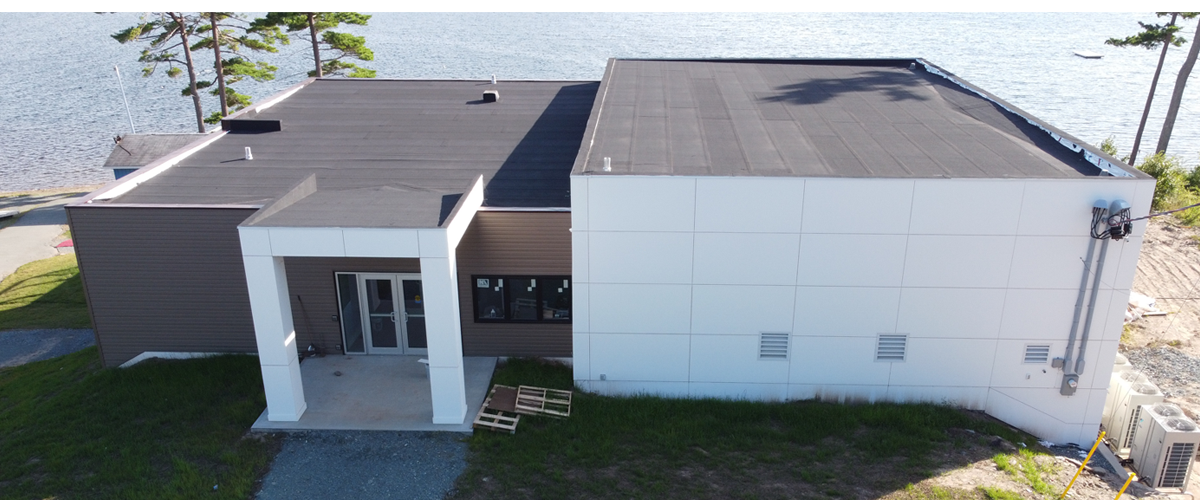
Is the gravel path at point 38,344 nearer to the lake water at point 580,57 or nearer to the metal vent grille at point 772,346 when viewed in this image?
the metal vent grille at point 772,346

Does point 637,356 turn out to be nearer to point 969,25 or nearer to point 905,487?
point 905,487

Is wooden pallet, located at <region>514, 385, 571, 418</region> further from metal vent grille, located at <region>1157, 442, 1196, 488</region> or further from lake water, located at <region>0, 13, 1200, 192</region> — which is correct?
lake water, located at <region>0, 13, 1200, 192</region>

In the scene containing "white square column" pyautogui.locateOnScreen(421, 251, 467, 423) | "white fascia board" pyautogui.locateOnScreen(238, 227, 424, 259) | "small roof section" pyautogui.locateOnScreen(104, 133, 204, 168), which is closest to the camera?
"white fascia board" pyautogui.locateOnScreen(238, 227, 424, 259)

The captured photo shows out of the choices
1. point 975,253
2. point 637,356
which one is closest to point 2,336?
point 637,356

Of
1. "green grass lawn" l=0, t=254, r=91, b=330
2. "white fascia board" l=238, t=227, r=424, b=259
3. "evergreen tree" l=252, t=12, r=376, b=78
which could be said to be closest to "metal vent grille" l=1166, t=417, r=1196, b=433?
"white fascia board" l=238, t=227, r=424, b=259

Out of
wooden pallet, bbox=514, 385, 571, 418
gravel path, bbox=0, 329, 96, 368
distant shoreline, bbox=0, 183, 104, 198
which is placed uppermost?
wooden pallet, bbox=514, 385, 571, 418

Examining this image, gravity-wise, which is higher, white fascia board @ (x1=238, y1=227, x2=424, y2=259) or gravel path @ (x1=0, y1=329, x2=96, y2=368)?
white fascia board @ (x1=238, y1=227, x2=424, y2=259)

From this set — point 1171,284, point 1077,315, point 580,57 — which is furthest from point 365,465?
point 580,57
